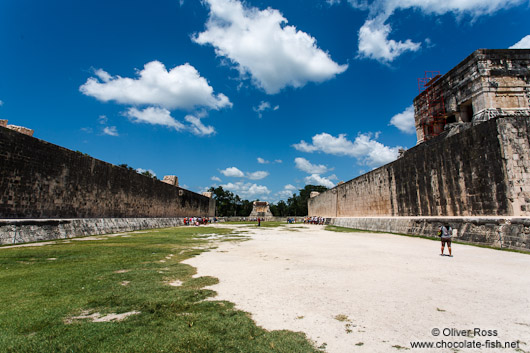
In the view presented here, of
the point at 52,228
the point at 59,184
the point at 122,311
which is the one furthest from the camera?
the point at 59,184

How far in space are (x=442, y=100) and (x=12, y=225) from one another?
26138 mm

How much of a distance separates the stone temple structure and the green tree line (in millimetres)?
46384

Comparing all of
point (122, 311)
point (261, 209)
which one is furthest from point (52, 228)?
point (261, 209)

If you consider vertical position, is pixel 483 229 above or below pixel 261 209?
below

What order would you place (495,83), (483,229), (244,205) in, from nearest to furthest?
(483,229) → (495,83) → (244,205)

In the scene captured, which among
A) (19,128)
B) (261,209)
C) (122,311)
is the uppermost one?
(19,128)

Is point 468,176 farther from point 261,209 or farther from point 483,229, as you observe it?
point 261,209

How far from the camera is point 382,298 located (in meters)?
3.18

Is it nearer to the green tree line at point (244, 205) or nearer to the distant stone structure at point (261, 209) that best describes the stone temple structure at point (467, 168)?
the distant stone structure at point (261, 209)

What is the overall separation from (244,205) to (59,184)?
200 feet

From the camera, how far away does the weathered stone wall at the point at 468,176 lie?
8148mm

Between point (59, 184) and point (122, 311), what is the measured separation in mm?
12397

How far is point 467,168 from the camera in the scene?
32.5ft

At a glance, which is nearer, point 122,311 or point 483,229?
point 122,311
